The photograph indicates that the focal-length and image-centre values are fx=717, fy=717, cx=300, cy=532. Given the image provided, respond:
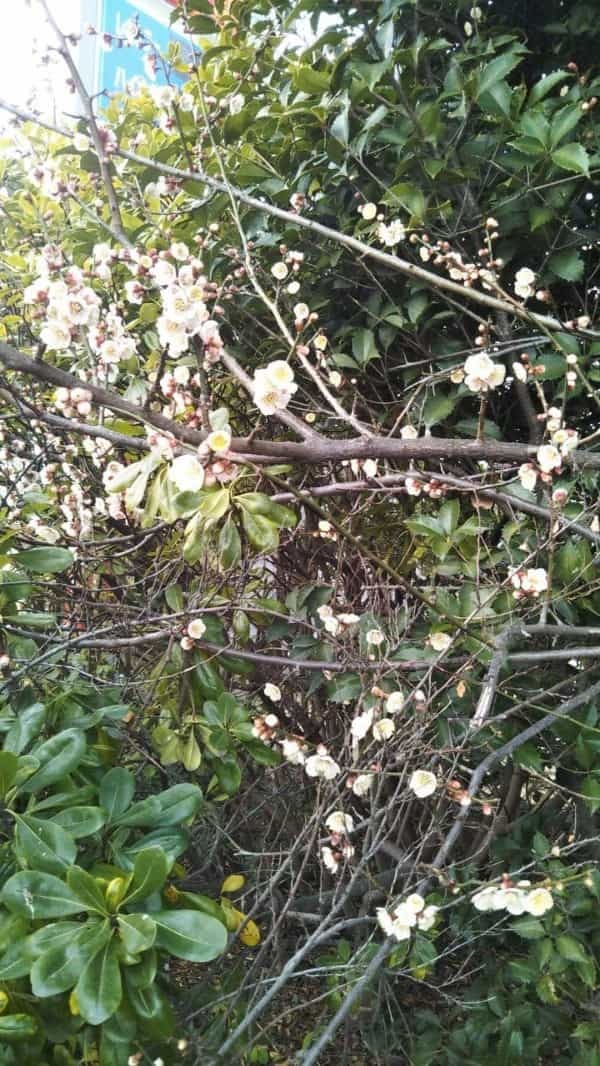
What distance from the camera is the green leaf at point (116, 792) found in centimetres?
149

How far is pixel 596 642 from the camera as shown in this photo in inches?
68.4

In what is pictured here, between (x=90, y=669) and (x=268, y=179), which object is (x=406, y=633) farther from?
(x=268, y=179)

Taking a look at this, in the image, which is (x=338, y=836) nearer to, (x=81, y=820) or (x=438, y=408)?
(x=81, y=820)

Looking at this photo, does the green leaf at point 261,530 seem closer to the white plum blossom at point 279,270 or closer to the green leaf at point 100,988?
the green leaf at point 100,988

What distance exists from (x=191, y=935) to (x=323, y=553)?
122 centimetres

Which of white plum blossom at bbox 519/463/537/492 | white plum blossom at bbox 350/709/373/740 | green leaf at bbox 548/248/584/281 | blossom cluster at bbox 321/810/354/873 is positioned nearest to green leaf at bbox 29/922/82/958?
blossom cluster at bbox 321/810/354/873

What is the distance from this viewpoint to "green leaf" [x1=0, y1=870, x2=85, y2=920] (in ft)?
3.98

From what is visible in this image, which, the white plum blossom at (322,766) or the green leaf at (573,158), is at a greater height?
the green leaf at (573,158)

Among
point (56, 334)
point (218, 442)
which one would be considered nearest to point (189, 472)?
point (218, 442)

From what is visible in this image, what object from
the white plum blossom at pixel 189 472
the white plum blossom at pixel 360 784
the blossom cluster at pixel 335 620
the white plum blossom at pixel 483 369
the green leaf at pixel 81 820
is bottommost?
the white plum blossom at pixel 360 784

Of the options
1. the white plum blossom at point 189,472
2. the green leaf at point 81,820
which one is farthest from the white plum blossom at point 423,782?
the white plum blossom at point 189,472

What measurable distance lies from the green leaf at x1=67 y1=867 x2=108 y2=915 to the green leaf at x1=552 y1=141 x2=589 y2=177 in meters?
1.68

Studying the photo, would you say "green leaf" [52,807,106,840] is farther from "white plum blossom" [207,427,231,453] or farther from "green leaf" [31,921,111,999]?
"white plum blossom" [207,427,231,453]

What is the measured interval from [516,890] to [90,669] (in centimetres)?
146
